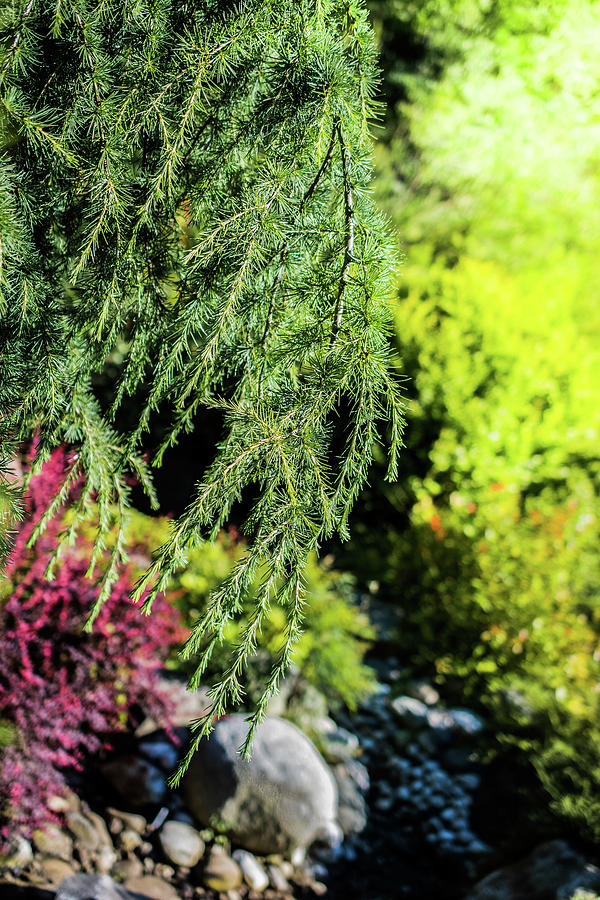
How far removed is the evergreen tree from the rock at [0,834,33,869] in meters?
1.51

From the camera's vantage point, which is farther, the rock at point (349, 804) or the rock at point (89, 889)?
the rock at point (349, 804)

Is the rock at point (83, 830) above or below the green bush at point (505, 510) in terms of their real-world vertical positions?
below

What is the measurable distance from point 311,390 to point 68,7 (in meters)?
0.75

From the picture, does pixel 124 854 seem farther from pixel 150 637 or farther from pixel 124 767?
pixel 150 637

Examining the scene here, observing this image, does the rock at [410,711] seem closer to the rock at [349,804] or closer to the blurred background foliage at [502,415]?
the blurred background foliage at [502,415]

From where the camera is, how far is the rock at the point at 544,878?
98.7 inches

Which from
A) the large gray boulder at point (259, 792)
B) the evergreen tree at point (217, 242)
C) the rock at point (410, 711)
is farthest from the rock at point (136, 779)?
the evergreen tree at point (217, 242)

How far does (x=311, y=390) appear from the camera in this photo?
1168 millimetres

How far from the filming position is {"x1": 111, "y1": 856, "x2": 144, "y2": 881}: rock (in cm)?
232

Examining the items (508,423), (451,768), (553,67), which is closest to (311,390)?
(553,67)

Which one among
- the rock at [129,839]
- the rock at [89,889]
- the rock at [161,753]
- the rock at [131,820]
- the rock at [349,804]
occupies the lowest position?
the rock at [129,839]

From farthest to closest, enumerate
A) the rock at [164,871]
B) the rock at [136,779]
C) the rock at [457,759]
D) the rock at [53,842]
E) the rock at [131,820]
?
the rock at [457,759]
the rock at [136,779]
the rock at [131,820]
the rock at [164,871]
the rock at [53,842]

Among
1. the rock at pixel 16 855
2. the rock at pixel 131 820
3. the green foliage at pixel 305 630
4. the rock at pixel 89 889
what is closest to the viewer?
the rock at pixel 89 889

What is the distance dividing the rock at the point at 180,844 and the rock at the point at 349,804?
780 mm
